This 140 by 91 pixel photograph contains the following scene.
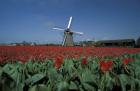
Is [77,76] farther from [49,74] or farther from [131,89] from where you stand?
[131,89]

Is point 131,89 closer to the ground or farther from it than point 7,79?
closer to the ground

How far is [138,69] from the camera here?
140 inches

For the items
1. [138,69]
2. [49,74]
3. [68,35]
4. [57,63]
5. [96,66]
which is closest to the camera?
[49,74]

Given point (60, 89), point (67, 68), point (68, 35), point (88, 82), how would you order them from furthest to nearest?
1. point (68, 35)
2. point (67, 68)
3. point (88, 82)
4. point (60, 89)

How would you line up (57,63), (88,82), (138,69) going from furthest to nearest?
(138,69)
(57,63)
(88,82)

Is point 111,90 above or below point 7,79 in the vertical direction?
below

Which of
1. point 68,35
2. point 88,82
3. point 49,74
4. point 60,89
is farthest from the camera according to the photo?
point 68,35

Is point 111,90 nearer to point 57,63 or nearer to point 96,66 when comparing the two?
point 57,63

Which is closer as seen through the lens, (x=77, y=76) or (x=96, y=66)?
(x=77, y=76)

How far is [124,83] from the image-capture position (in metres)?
2.67

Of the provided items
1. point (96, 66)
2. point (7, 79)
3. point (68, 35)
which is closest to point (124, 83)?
point (7, 79)

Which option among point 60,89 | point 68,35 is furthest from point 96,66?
point 68,35

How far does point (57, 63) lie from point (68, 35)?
3508 centimetres

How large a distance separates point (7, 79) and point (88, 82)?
0.95m
